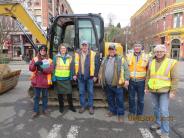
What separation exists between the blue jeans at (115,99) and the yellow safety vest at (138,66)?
52 centimetres

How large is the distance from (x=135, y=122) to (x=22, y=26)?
4498 mm

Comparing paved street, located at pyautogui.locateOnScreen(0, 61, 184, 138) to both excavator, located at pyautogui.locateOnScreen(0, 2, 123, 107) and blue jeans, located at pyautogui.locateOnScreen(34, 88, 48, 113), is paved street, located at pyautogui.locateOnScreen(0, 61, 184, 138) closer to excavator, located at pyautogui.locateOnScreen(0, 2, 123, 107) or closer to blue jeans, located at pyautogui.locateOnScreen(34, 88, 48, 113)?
blue jeans, located at pyautogui.locateOnScreen(34, 88, 48, 113)

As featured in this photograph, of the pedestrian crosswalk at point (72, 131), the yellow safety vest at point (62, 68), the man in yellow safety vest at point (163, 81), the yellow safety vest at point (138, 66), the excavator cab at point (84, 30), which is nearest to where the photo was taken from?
the man in yellow safety vest at point (163, 81)

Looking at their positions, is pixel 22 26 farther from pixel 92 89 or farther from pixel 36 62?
pixel 92 89

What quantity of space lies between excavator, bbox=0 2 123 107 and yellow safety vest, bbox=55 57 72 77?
0.60m

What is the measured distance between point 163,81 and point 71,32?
3.31 meters

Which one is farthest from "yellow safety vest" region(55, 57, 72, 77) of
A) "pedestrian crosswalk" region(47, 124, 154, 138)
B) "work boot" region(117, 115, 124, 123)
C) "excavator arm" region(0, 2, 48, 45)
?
"work boot" region(117, 115, 124, 123)

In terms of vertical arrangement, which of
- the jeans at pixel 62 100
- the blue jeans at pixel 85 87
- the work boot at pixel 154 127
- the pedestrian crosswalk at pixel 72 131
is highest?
the blue jeans at pixel 85 87

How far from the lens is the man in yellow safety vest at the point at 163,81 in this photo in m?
4.09

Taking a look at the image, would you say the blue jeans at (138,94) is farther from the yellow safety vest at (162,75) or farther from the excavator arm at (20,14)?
the excavator arm at (20,14)

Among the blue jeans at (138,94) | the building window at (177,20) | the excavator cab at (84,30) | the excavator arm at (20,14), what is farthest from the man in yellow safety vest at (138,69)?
the building window at (177,20)

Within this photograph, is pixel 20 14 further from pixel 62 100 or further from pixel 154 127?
pixel 154 127

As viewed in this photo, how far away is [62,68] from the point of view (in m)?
5.39

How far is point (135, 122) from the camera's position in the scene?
5.14m
